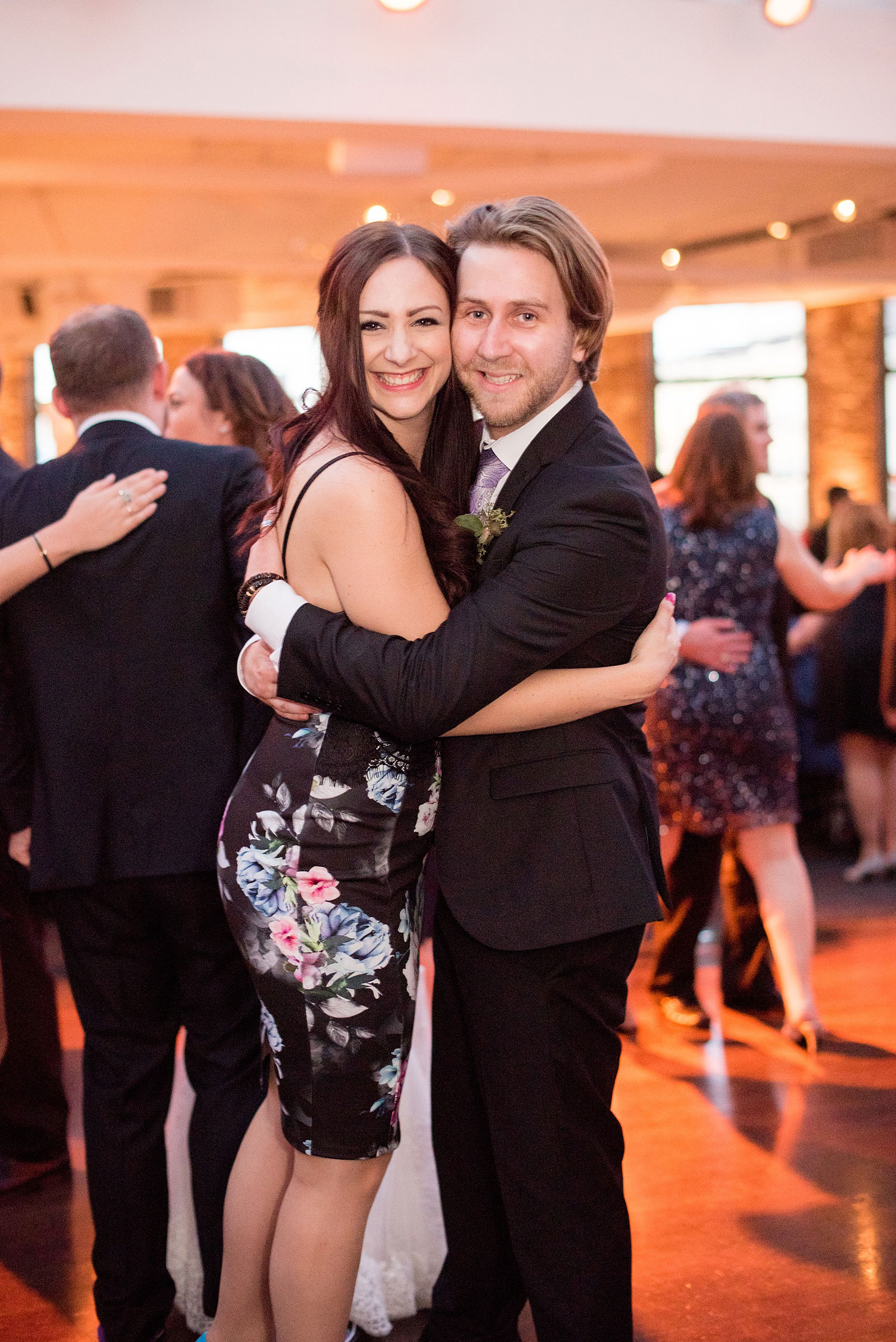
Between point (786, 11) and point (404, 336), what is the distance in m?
3.67

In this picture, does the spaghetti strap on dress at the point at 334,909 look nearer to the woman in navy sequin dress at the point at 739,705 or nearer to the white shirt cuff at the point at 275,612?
the white shirt cuff at the point at 275,612

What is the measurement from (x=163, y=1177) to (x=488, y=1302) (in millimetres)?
593

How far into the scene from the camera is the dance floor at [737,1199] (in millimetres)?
2326

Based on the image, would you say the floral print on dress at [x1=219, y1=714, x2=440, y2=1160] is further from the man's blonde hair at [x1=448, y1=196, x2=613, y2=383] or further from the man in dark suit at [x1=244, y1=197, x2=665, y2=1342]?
the man's blonde hair at [x1=448, y1=196, x2=613, y2=383]

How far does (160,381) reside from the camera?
2.35m

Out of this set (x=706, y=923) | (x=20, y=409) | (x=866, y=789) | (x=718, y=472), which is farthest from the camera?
(x=20, y=409)

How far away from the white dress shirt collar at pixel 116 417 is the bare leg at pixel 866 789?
167 inches

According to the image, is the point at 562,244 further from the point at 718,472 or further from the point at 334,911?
the point at 718,472

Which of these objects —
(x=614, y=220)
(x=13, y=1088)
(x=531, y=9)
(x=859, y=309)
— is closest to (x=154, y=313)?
(x=614, y=220)

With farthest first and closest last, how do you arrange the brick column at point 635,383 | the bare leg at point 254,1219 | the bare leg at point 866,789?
the brick column at point 635,383
the bare leg at point 866,789
the bare leg at point 254,1219

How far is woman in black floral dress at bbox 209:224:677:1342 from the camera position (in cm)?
169

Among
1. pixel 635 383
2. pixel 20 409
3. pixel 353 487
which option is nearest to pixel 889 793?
pixel 353 487

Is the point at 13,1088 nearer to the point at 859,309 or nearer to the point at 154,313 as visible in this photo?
the point at 154,313

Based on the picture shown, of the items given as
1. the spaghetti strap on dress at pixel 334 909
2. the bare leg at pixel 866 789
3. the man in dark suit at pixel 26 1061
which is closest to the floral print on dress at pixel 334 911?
the spaghetti strap on dress at pixel 334 909
